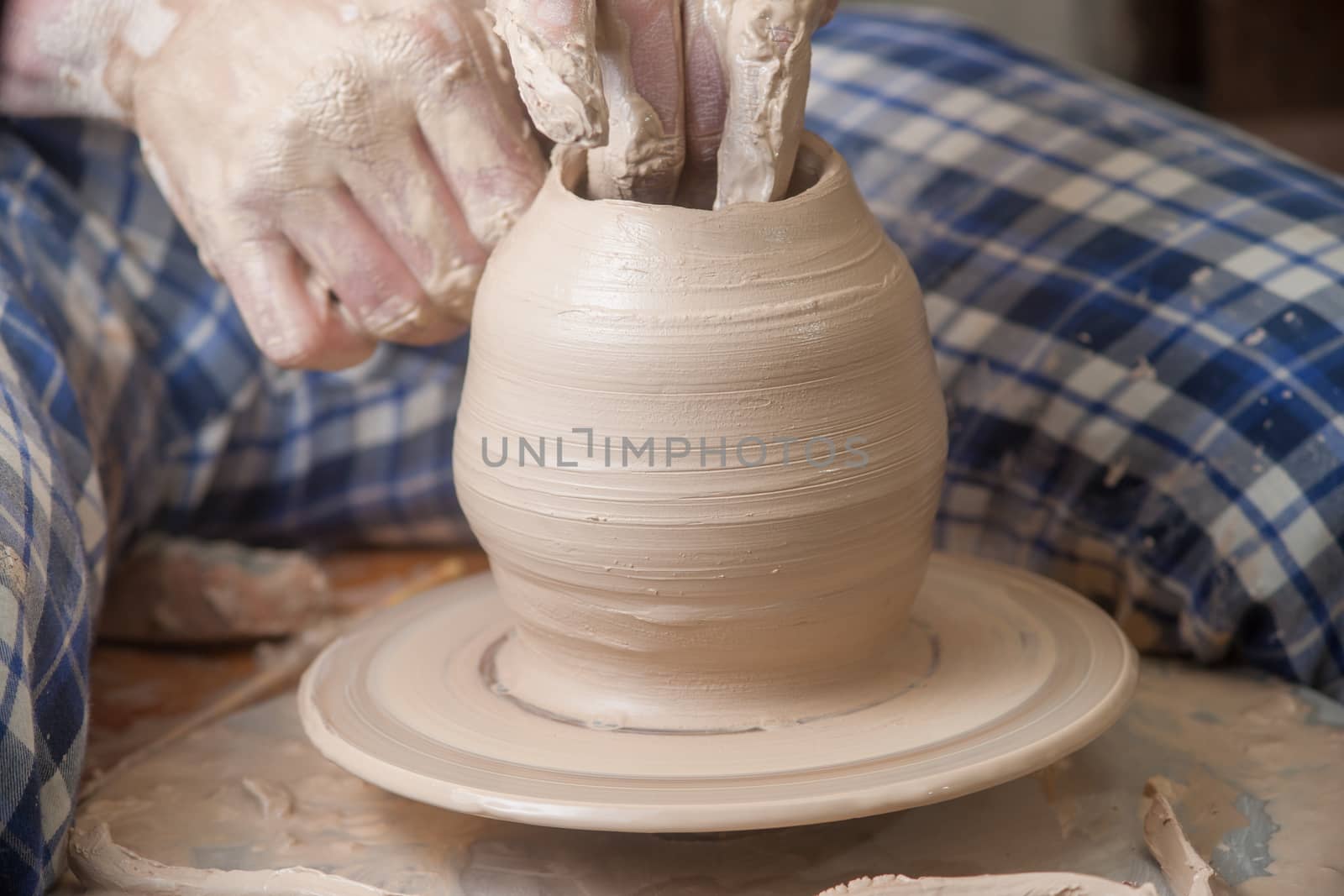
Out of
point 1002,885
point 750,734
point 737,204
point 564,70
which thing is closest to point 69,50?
point 564,70

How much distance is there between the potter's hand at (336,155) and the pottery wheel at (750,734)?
1.03ft

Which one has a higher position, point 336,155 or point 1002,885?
point 336,155

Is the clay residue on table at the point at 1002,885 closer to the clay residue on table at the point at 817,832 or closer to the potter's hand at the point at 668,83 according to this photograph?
the clay residue on table at the point at 817,832

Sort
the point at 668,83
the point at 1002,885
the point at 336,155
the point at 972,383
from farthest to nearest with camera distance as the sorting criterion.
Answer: the point at 972,383
the point at 336,155
the point at 668,83
the point at 1002,885

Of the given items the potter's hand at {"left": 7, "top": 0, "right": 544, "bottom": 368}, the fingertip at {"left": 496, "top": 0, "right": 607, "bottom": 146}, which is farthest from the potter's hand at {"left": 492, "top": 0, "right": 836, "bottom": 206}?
the potter's hand at {"left": 7, "top": 0, "right": 544, "bottom": 368}

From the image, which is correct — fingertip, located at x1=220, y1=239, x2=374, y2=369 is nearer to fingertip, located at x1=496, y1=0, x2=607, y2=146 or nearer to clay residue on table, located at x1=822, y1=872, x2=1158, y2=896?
fingertip, located at x1=496, y1=0, x2=607, y2=146

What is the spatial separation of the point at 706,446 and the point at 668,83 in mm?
292

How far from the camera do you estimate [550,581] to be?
1084mm

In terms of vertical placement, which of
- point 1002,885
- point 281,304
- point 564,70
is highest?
point 564,70

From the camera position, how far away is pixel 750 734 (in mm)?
1066

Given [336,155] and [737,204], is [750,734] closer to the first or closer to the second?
[737,204]

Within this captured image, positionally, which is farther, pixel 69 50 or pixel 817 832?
pixel 69 50

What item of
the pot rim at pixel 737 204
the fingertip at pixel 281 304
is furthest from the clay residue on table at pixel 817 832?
the pot rim at pixel 737 204

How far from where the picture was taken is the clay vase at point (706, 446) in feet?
3.28
